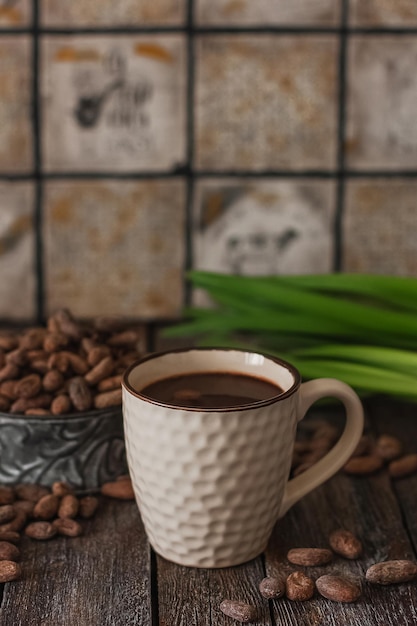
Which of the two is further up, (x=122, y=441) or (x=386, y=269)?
(x=386, y=269)

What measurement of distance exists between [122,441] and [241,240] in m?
0.54

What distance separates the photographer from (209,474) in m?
0.81

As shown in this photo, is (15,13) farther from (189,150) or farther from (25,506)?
(25,506)

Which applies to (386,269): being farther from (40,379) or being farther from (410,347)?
(40,379)

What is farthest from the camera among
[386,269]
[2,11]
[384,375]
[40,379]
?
[386,269]

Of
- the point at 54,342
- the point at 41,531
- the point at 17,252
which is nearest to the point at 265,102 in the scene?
the point at 17,252

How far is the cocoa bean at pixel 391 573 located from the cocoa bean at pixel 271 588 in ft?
0.30

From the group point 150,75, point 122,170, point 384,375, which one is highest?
point 150,75

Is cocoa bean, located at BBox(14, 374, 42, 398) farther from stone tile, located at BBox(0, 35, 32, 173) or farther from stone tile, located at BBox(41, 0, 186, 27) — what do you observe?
stone tile, located at BBox(41, 0, 186, 27)

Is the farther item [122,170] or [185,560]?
[122,170]

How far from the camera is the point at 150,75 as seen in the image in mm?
1359

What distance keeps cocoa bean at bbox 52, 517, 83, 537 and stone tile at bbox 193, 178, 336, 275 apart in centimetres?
62


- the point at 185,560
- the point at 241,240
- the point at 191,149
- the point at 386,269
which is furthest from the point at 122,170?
the point at 185,560

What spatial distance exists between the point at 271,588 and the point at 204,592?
66 millimetres
